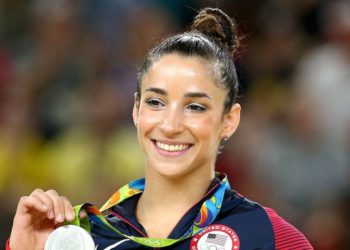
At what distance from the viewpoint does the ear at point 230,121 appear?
3.66 m

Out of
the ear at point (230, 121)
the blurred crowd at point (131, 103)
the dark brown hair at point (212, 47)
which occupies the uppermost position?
the blurred crowd at point (131, 103)

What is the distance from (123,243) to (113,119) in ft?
8.74

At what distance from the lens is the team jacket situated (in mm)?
3447

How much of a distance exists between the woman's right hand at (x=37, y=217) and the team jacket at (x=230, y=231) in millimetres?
241

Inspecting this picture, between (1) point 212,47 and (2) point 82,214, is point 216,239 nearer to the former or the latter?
(2) point 82,214

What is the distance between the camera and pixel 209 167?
366cm

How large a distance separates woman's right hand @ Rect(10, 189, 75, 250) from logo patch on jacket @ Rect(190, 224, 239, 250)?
50 centimetres

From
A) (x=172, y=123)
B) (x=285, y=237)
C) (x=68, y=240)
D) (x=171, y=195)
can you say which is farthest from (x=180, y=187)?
(x=68, y=240)

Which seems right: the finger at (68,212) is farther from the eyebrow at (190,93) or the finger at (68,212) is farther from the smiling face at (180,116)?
the eyebrow at (190,93)

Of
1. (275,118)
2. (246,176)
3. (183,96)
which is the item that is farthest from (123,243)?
(275,118)

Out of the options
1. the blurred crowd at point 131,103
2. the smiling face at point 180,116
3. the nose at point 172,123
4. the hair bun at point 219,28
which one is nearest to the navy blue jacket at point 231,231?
the smiling face at point 180,116

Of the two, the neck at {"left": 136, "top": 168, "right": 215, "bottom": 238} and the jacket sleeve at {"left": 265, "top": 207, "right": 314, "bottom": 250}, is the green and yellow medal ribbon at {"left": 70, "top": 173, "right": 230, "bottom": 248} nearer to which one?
the neck at {"left": 136, "top": 168, "right": 215, "bottom": 238}

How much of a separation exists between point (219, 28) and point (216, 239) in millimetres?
942

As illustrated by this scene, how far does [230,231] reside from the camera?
348 centimetres
